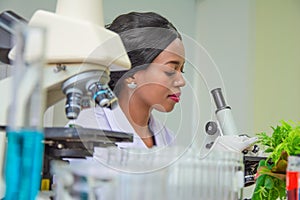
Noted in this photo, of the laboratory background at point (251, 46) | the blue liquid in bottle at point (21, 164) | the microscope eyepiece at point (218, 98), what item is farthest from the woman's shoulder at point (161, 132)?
the laboratory background at point (251, 46)

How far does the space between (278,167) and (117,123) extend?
28 cm

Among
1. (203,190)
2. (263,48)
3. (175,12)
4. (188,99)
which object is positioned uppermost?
(175,12)

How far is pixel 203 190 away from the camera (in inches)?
21.8

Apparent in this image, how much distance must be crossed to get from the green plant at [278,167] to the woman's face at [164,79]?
0.20 meters

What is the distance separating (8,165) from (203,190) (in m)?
0.25

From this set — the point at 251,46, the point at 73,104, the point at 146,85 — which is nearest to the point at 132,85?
the point at 146,85

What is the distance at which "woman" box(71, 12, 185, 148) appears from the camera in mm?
683

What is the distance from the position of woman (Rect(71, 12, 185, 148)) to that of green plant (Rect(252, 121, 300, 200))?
0.66 ft

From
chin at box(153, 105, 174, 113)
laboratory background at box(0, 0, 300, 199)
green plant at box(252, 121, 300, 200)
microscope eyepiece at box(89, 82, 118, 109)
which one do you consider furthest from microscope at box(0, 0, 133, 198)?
laboratory background at box(0, 0, 300, 199)

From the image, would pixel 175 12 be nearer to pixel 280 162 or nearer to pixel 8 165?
pixel 280 162

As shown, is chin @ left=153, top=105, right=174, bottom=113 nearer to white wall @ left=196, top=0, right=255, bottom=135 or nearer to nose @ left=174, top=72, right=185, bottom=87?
nose @ left=174, top=72, right=185, bottom=87

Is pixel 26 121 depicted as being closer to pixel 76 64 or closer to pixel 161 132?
pixel 76 64

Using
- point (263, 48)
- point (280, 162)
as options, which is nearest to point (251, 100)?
point (263, 48)

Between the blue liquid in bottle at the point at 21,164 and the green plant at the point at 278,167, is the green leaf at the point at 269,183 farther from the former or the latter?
the blue liquid in bottle at the point at 21,164
